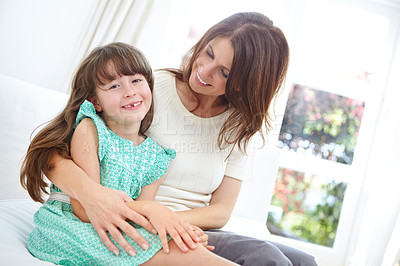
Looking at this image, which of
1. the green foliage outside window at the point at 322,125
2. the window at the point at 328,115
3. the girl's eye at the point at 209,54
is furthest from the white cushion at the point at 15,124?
the green foliage outside window at the point at 322,125

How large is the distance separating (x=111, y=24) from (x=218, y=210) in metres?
1.82

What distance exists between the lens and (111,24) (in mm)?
2770

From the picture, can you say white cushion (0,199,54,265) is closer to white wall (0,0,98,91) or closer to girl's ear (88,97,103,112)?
girl's ear (88,97,103,112)

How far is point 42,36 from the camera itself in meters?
2.82

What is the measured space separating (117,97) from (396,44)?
9.06 ft

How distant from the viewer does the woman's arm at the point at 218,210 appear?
1.35m

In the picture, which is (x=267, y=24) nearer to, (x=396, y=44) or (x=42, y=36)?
(x=42, y=36)

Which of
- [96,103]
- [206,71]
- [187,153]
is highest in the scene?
[206,71]

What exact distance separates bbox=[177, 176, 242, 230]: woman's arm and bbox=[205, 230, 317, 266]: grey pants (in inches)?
2.2

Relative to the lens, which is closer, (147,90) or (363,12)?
(147,90)

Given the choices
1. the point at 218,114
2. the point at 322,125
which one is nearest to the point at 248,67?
the point at 218,114

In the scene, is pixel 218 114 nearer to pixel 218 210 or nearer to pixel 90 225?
pixel 218 210

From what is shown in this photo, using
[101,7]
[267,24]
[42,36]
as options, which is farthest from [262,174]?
[42,36]

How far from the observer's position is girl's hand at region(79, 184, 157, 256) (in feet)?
3.50
